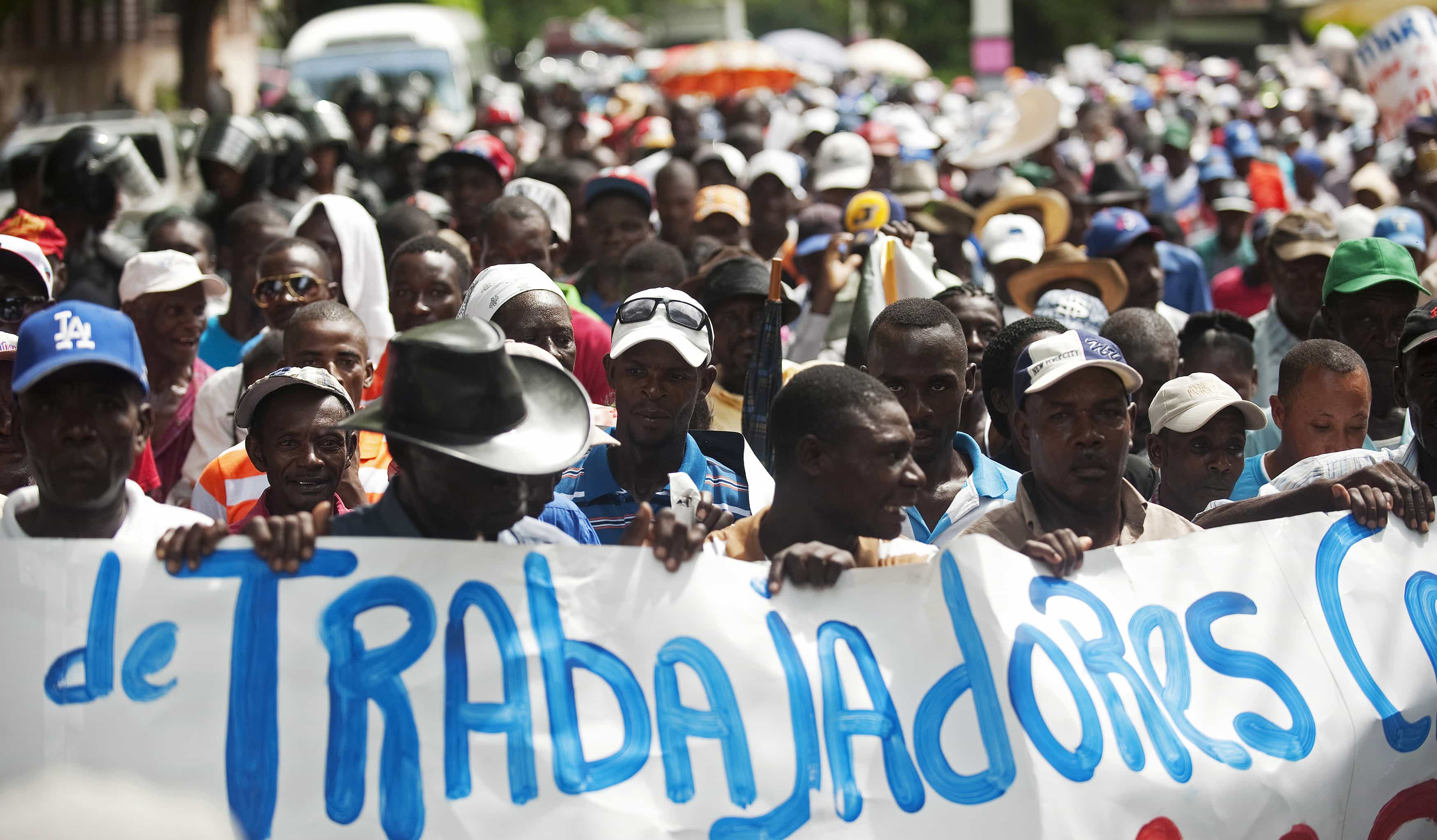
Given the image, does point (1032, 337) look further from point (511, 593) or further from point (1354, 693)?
point (511, 593)

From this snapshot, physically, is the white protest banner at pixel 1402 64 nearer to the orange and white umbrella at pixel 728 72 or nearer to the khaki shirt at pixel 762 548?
the khaki shirt at pixel 762 548

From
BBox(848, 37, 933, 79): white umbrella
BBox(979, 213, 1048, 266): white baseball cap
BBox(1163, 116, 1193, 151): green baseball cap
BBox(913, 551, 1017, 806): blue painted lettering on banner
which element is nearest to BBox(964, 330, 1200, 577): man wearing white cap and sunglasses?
BBox(913, 551, 1017, 806): blue painted lettering on banner

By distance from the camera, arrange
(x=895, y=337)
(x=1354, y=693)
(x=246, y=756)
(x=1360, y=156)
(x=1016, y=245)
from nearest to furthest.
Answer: (x=246, y=756), (x=1354, y=693), (x=895, y=337), (x=1016, y=245), (x=1360, y=156)

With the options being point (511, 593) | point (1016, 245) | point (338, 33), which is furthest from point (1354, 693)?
point (338, 33)

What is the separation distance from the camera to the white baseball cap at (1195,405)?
4336 millimetres

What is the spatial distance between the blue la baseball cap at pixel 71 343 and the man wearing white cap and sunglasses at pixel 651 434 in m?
1.27

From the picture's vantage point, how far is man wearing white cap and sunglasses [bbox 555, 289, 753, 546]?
389 cm

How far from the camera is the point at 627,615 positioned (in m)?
3.03

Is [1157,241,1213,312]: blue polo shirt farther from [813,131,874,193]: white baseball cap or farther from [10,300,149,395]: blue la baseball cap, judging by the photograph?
[10,300,149,395]: blue la baseball cap

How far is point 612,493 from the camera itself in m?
3.90

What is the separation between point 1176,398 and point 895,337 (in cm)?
93

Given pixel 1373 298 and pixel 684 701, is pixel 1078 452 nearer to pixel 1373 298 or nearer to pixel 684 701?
pixel 684 701

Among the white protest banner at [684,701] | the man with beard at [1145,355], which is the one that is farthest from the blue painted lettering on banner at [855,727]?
the man with beard at [1145,355]

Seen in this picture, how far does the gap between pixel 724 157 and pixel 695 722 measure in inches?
275
